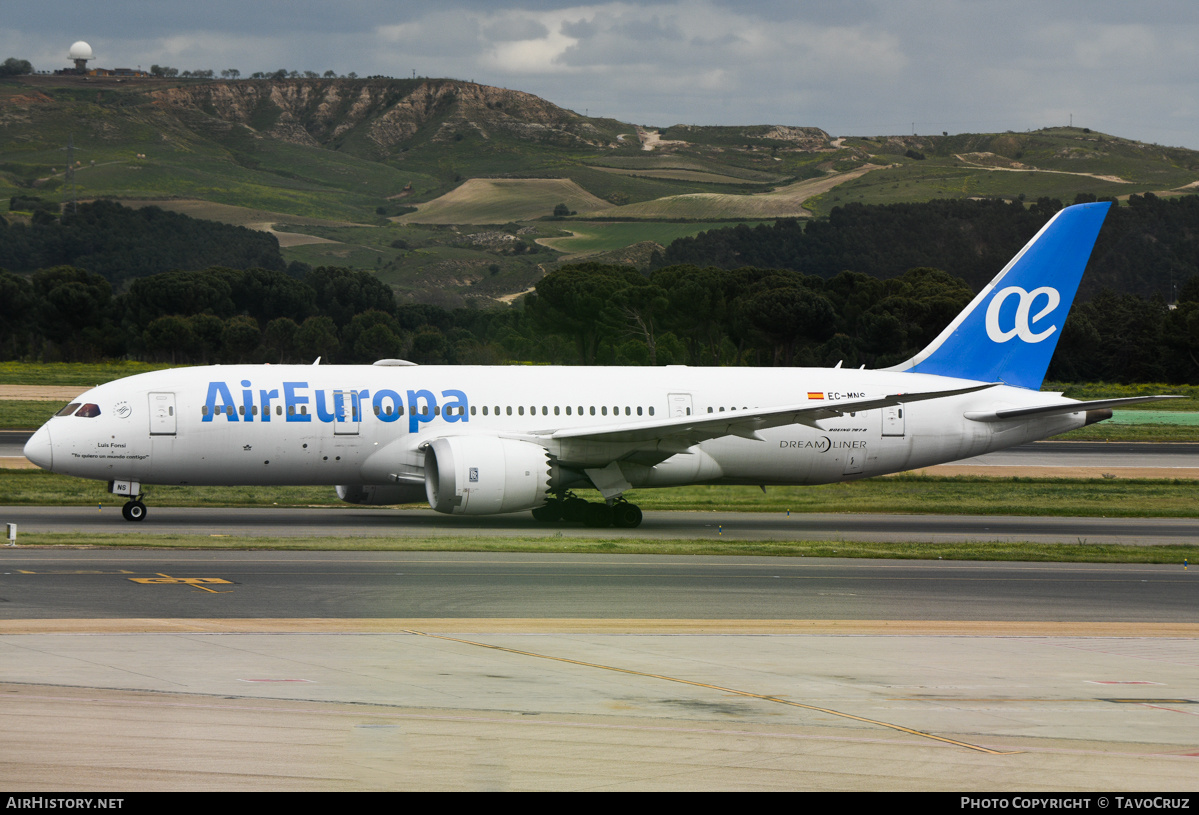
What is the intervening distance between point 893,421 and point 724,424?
6029 millimetres

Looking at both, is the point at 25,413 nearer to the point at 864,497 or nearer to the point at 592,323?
the point at 864,497

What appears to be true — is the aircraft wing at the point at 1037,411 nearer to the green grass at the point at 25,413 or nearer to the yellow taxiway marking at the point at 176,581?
the yellow taxiway marking at the point at 176,581

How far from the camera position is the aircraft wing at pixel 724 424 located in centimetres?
2853

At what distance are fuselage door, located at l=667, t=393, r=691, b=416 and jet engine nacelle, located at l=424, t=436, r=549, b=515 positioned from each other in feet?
14.1

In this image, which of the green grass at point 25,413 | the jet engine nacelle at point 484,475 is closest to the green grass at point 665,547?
the jet engine nacelle at point 484,475

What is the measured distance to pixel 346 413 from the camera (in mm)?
29297

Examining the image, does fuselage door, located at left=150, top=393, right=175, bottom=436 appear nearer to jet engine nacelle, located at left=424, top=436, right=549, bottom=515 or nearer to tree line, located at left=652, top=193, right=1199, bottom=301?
jet engine nacelle, located at left=424, top=436, right=549, bottom=515

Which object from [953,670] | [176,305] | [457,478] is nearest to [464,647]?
[953,670]

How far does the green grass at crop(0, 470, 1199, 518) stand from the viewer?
34.7 metres

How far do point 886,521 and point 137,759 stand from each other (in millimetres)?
26727

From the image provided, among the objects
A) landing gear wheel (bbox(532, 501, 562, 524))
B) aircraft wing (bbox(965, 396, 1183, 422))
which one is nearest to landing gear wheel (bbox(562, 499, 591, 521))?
landing gear wheel (bbox(532, 501, 562, 524))

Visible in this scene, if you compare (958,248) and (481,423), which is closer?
(481,423)

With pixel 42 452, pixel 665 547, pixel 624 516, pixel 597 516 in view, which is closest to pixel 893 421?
pixel 624 516

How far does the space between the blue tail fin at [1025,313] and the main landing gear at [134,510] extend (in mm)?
19999
